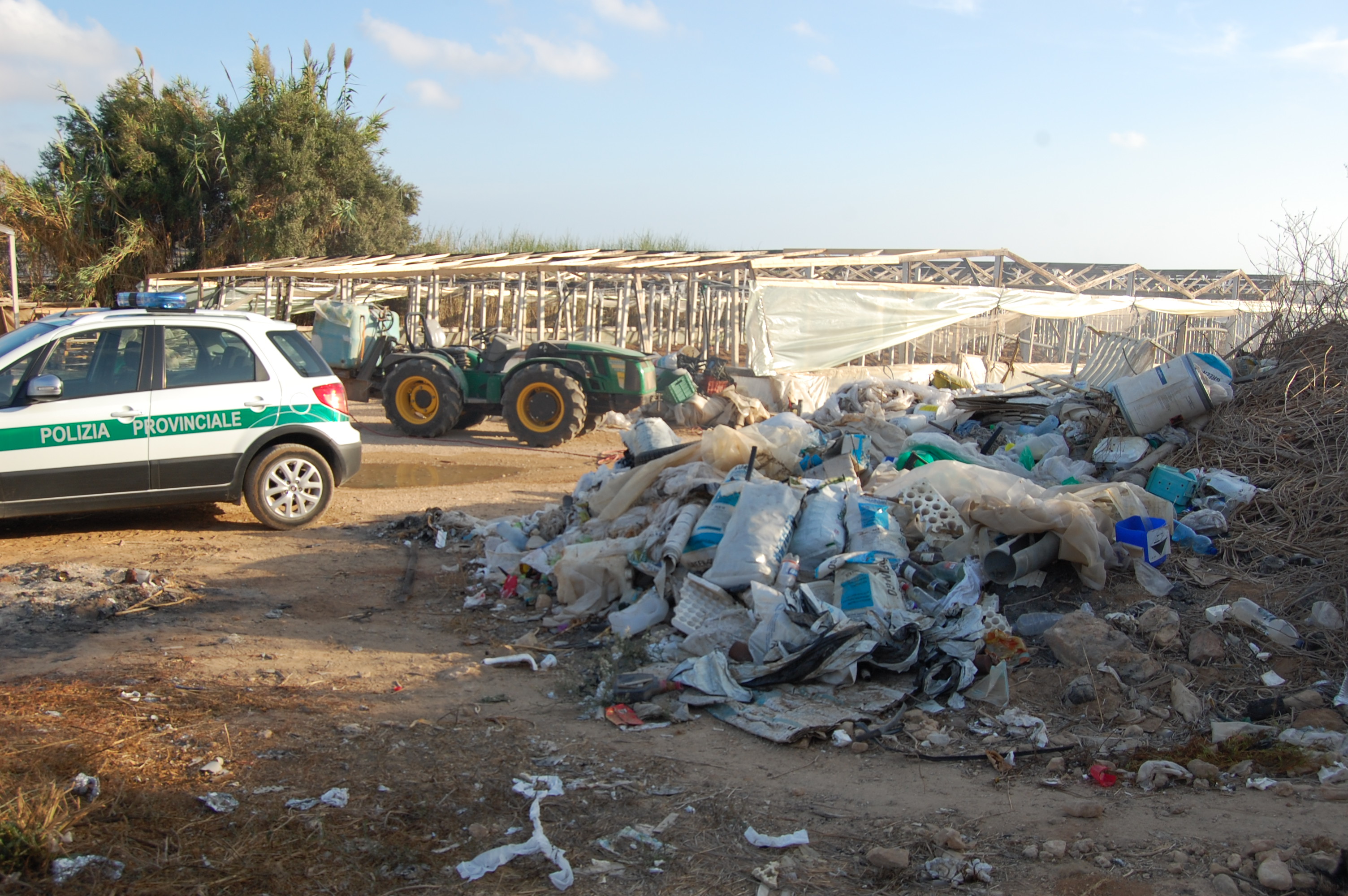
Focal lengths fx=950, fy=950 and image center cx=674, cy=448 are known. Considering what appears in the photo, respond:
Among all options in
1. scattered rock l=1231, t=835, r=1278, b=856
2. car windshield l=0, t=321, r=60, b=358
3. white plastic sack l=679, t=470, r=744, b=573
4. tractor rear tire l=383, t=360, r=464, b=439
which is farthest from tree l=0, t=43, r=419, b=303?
scattered rock l=1231, t=835, r=1278, b=856

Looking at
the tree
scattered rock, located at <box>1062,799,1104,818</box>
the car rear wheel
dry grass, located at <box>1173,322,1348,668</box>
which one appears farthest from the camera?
the tree

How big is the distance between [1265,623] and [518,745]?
3.94 metres

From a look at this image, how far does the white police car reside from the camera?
6.45m

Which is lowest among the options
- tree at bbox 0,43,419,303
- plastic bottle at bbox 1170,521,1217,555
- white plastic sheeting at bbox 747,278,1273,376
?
plastic bottle at bbox 1170,521,1217,555

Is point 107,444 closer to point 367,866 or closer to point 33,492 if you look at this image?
point 33,492

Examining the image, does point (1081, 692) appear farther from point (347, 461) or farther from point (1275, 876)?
point (347, 461)

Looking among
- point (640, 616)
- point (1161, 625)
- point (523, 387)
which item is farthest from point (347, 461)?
point (1161, 625)

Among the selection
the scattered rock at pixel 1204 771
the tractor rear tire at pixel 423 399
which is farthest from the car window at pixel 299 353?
the scattered rock at pixel 1204 771

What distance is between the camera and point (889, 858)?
3.11 metres

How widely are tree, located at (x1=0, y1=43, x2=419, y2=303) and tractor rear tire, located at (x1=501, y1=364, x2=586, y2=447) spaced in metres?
15.1

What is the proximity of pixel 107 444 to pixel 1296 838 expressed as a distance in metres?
7.10

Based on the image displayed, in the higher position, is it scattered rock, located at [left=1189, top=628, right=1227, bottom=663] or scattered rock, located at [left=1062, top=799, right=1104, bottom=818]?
scattered rock, located at [left=1189, top=628, right=1227, bottom=663]

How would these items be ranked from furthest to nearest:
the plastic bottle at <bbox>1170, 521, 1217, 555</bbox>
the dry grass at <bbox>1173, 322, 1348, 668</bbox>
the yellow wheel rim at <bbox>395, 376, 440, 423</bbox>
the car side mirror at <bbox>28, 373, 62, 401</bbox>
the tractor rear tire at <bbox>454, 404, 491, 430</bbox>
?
the tractor rear tire at <bbox>454, 404, 491, 430</bbox> < the yellow wheel rim at <bbox>395, 376, 440, 423</bbox> < the car side mirror at <bbox>28, 373, 62, 401</bbox> < the plastic bottle at <bbox>1170, 521, 1217, 555</bbox> < the dry grass at <bbox>1173, 322, 1348, 668</bbox>

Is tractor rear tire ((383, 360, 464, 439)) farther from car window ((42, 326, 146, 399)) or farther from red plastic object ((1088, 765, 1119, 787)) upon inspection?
red plastic object ((1088, 765, 1119, 787))
